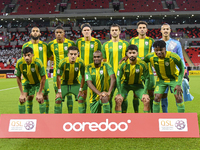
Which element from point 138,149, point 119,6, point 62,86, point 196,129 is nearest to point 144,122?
point 138,149

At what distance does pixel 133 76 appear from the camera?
3709 mm

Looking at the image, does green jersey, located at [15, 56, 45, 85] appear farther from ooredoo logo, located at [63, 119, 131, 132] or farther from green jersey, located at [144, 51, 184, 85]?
green jersey, located at [144, 51, 184, 85]

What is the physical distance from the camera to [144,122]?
2887mm

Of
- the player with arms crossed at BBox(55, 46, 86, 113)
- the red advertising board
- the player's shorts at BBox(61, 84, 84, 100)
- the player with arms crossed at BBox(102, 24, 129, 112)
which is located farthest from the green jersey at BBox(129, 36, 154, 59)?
the red advertising board

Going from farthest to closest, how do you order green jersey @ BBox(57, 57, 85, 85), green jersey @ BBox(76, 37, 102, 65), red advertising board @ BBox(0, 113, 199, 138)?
green jersey @ BBox(76, 37, 102, 65), green jersey @ BBox(57, 57, 85, 85), red advertising board @ BBox(0, 113, 199, 138)

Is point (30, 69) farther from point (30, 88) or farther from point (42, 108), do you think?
point (42, 108)

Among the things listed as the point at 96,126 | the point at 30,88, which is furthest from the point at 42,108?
the point at 96,126

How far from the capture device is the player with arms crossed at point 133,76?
349 cm

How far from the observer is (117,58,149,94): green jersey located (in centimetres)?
361

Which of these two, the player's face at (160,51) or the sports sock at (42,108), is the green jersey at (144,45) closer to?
the player's face at (160,51)

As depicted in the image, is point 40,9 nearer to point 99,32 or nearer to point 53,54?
point 99,32

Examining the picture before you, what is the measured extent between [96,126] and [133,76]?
1239 millimetres

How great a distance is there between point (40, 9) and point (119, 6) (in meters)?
12.5

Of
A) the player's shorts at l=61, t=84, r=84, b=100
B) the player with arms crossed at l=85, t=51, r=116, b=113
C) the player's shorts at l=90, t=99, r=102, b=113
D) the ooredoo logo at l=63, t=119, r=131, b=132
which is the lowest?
the ooredoo logo at l=63, t=119, r=131, b=132
